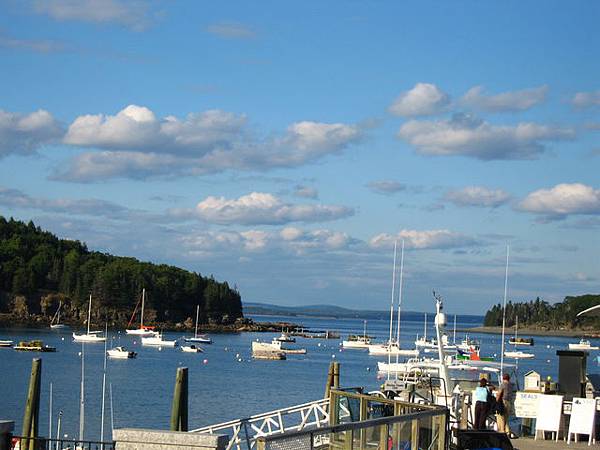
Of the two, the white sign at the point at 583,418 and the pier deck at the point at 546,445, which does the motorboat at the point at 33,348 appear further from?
the white sign at the point at 583,418

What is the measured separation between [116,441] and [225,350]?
147251 mm

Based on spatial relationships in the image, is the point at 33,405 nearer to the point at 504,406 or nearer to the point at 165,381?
the point at 504,406

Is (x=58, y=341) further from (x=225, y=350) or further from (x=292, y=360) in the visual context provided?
(x=292, y=360)

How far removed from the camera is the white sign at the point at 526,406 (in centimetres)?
2569

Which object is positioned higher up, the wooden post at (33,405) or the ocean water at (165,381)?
the wooden post at (33,405)

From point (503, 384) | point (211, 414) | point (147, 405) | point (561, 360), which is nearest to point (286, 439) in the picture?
point (503, 384)

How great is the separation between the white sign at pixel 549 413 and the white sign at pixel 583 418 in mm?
495

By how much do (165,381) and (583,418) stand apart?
7700cm

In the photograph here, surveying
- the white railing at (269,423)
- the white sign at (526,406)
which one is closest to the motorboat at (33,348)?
the white railing at (269,423)

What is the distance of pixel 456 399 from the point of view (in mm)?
25531

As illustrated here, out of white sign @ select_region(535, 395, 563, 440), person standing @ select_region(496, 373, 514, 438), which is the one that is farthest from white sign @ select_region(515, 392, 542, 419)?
white sign @ select_region(535, 395, 563, 440)

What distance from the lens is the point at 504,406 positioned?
2427 cm

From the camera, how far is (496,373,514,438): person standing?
79.5 feet

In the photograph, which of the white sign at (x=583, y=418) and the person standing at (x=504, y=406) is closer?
the white sign at (x=583, y=418)
